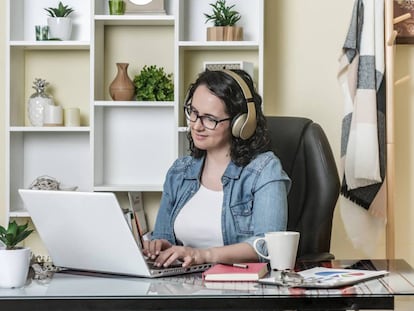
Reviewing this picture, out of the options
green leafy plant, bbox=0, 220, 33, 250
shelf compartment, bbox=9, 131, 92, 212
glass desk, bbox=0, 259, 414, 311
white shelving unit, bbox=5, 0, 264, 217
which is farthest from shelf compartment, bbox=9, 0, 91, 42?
glass desk, bbox=0, 259, 414, 311

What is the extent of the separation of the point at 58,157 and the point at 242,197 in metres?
1.56


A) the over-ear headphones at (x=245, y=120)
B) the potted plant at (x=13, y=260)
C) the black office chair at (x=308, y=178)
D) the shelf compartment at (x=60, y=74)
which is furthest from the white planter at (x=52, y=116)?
the potted plant at (x=13, y=260)

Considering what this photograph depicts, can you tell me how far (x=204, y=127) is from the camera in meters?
2.20

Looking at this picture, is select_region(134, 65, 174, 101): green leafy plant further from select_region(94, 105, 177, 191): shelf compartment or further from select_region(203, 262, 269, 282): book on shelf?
select_region(203, 262, 269, 282): book on shelf

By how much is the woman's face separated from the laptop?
1.70ft

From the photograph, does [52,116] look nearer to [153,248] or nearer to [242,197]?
[242,197]

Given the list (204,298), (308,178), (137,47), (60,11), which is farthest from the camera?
(137,47)

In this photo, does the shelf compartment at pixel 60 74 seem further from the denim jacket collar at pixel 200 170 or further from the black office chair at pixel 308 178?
the denim jacket collar at pixel 200 170

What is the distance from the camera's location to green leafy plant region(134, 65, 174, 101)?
338 cm

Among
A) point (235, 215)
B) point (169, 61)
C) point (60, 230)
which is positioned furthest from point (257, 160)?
point (169, 61)

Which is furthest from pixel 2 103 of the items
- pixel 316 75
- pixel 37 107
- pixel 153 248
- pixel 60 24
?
pixel 153 248

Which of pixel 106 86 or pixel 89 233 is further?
pixel 106 86

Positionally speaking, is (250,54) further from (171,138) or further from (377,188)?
(377,188)

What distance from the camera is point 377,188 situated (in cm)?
326
